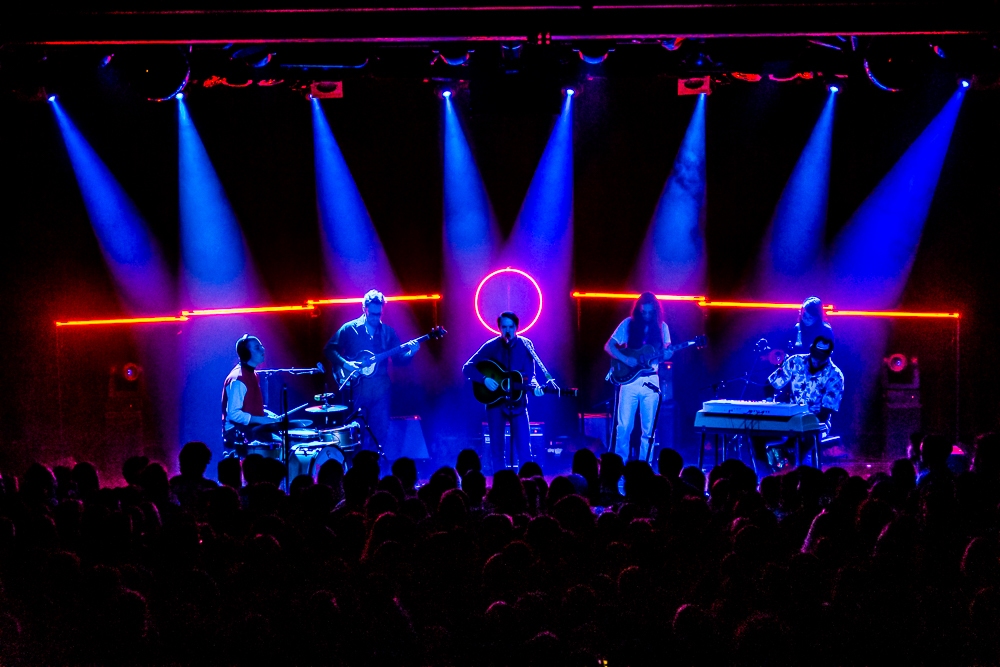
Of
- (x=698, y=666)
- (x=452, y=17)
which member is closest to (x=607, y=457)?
(x=698, y=666)

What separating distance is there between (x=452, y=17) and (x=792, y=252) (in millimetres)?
6411

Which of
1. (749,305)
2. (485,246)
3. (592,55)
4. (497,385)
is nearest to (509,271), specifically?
(485,246)

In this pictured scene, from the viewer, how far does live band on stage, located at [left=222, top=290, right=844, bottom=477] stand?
24.1 feet

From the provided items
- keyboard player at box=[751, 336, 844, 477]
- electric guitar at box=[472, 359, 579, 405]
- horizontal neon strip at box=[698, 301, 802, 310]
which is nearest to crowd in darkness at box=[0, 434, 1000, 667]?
keyboard player at box=[751, 336, 844, 477]

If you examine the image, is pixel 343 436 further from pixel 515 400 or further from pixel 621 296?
pixel 621 296

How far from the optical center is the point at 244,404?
7.52 metres

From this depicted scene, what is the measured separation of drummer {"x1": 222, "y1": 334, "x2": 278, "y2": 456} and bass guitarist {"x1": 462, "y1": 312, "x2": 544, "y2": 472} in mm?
1901

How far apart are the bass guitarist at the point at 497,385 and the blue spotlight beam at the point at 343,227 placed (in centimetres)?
327

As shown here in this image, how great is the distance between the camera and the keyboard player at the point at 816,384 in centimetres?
788

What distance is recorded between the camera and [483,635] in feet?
9.30

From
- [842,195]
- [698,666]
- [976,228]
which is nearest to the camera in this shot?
[698,666]

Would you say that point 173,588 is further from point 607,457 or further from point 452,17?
point 452,17

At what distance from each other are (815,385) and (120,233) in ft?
25.2

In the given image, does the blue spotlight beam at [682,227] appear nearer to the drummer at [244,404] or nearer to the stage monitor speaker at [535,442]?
the stage monitor speaker at [535,442]
